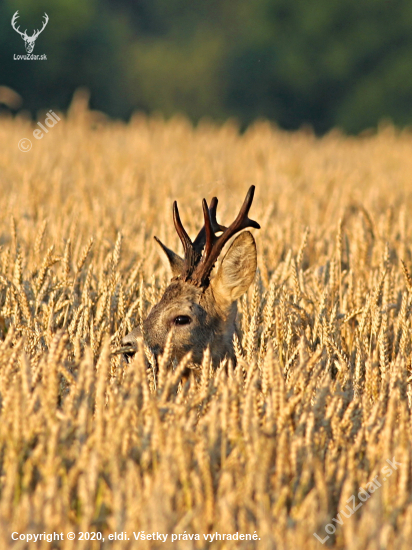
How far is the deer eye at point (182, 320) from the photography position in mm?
4273

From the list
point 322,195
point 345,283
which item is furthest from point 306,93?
point 345,283

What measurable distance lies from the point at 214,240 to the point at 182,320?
0.54 metres

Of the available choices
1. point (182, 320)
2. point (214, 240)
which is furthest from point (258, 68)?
point (182, 320)

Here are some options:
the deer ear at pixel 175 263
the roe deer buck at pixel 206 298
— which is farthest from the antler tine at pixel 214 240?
the deer ear at pixel 175 263

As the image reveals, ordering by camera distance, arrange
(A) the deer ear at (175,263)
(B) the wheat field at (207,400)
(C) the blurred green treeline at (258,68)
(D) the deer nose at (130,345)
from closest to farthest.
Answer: (B) the wheat field at (207,400) → (D) the deer nose at (130,345) → (A) the deer ear at (175,263) → (C) the blurred green treeline at (258,68)

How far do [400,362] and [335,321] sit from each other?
1.00 m

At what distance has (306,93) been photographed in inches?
1802

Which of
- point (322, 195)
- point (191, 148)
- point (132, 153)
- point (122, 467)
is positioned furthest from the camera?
point (191, 148)

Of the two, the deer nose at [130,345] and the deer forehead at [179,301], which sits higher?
the deer forehead at [179,301]

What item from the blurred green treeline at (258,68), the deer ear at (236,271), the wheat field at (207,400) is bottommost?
the wheat field at (207,400)

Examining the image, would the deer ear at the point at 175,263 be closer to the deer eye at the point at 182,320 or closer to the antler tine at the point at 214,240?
the antler tine at the point at 214,240

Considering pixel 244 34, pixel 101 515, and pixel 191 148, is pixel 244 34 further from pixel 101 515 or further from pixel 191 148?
pixel 101 515

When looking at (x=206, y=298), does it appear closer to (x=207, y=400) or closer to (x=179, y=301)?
(x=179, y=301)

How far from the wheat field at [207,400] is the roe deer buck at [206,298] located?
0.16 meters
